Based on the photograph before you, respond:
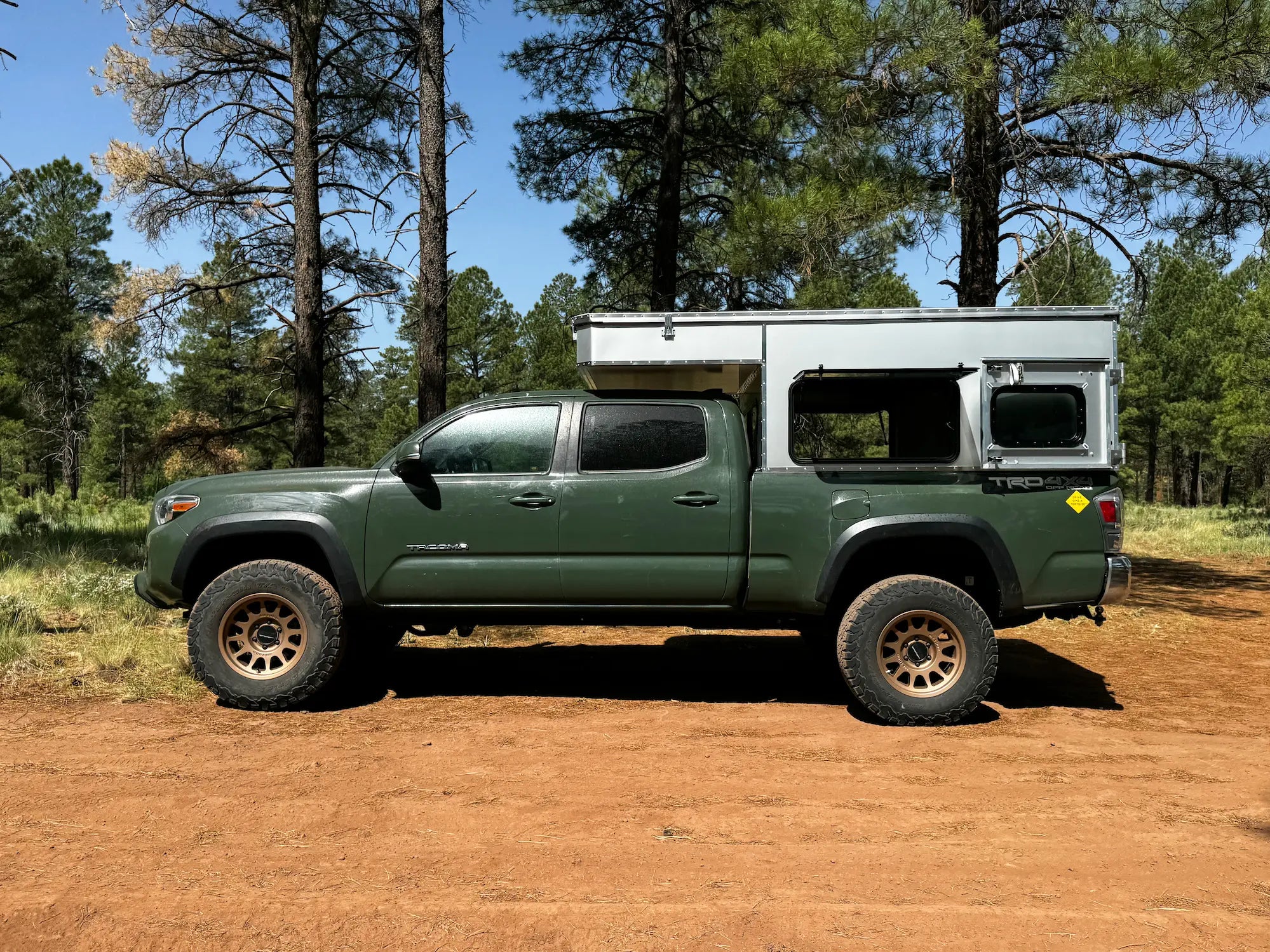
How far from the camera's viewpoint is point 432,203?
9625 millimetres

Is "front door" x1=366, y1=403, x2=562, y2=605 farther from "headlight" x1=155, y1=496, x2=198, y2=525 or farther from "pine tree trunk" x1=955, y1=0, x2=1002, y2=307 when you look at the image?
"pine tree trunk" x1=955, y1=0, x2=1002, y2=307

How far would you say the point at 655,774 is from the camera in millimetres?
4418

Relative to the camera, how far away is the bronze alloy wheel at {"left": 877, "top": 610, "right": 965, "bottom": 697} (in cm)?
533

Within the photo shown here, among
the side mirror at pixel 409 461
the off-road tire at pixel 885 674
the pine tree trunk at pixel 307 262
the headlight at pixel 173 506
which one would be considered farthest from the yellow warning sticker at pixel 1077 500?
the pine tree trunk at pixel 307 262

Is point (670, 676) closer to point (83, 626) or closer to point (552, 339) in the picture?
point (83, 626)

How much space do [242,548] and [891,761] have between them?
4024 mm

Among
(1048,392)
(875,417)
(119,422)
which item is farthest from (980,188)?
(119,422)

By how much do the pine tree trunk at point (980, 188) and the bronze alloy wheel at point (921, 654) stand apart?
530 centimetres

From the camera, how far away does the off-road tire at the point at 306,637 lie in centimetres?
547

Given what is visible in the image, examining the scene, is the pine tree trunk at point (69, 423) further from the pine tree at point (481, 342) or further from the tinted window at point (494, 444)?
the tinted window at point (494, 444)

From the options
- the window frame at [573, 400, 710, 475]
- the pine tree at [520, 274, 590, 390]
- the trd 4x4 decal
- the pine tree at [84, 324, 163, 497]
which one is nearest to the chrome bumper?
the trd 4x4 decal

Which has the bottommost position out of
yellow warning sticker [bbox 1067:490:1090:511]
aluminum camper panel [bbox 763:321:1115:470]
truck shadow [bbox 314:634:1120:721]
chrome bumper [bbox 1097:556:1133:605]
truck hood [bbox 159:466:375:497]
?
truck shadow [bbox 314:634:1120:721]

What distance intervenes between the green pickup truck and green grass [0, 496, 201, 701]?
43.1 inches

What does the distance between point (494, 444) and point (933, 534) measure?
2.68m
